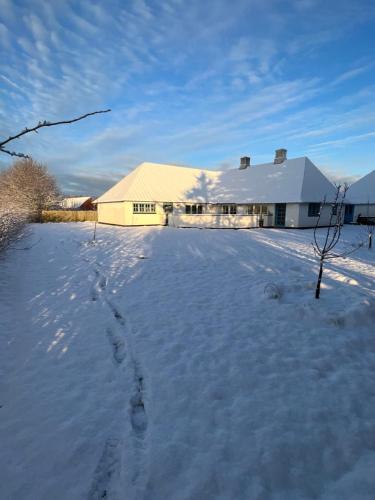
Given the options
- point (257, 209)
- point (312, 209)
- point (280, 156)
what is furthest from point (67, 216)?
point (312, 209)

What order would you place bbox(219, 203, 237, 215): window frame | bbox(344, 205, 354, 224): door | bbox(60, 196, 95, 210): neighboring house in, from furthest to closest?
1. bbox(60, 196, 95, 210): neighboring house
2. bbox(344, 205, 354, 224): door
3. bbox(219, 203, 237, 215): window frame

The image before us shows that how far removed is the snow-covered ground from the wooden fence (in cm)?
3223

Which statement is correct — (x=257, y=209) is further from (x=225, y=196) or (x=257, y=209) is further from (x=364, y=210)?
(x=364, y=210)

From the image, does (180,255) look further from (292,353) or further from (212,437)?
(212,437)

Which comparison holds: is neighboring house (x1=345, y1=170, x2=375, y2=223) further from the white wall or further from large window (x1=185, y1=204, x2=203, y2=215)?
large window (x1=185, y1=204, x2=203, y2=215)

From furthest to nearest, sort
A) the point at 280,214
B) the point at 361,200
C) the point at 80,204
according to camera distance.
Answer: the point at 80,204, the point at 361,200, the point at 280,214

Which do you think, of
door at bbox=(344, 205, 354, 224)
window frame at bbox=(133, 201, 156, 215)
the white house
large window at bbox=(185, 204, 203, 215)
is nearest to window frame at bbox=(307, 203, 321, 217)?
the white house

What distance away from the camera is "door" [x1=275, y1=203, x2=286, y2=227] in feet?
89.0

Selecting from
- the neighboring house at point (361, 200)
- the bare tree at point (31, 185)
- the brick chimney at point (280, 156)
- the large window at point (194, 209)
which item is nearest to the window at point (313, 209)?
the brick chimney at point (280, 156)

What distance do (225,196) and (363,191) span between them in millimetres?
17914

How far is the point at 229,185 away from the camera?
32.1 m

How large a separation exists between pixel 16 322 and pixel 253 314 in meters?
5.28

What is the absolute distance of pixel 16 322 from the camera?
20.6 feet

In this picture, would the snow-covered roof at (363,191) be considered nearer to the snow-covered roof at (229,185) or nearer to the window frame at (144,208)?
the snow-covered roof at (229,185)
